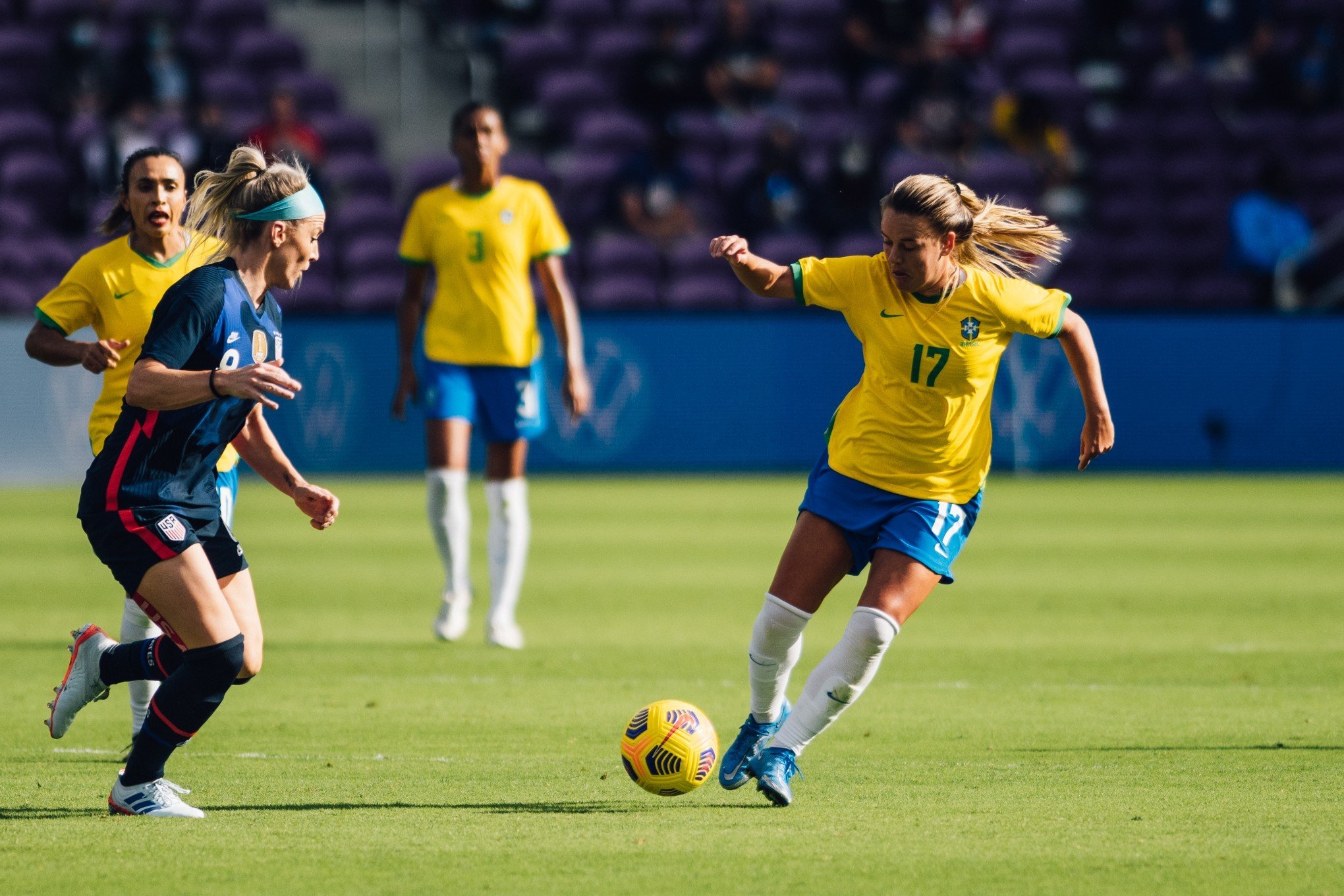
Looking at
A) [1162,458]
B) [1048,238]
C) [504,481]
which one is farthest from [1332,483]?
[1048,238]

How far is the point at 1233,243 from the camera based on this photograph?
19328 mm

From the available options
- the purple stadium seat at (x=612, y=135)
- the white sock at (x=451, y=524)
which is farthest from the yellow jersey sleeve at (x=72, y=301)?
the purple stadium seat at (x=612, y=135)

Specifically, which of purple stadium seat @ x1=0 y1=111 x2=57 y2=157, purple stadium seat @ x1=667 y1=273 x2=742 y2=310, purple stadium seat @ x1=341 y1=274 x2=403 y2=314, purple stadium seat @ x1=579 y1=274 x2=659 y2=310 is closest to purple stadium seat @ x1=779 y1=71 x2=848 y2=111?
purple stadium seat @ x1=667 y1=273 x2=742 y2=310

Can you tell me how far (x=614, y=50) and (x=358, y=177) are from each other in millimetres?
3724

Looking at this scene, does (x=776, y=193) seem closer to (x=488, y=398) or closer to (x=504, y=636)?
(x=488, y=398)

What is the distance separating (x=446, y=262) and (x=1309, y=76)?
15.5 m

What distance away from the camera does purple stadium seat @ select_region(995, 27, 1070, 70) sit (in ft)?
72.0

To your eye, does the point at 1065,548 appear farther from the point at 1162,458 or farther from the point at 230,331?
the point at 230,331

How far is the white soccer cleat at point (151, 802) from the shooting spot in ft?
17.3

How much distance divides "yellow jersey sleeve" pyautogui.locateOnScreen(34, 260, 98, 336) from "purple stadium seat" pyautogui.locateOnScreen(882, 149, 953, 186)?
46.2ft

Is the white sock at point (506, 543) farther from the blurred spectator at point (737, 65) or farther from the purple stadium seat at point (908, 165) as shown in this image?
the blurred spectator at point (737, 65)

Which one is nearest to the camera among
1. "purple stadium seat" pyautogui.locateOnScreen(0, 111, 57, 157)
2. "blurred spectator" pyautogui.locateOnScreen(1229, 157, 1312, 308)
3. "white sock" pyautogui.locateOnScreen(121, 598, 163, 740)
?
"white sock" pyautogui.locateOnScreen(121, 598, 163, 740)

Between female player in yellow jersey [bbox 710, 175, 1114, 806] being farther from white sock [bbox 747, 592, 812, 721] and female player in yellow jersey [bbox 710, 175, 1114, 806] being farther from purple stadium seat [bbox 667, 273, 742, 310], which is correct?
purple stadium seat [bbox 667, 273, 742, 310]

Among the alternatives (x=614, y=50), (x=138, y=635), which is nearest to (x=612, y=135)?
(x=614, y=50)
